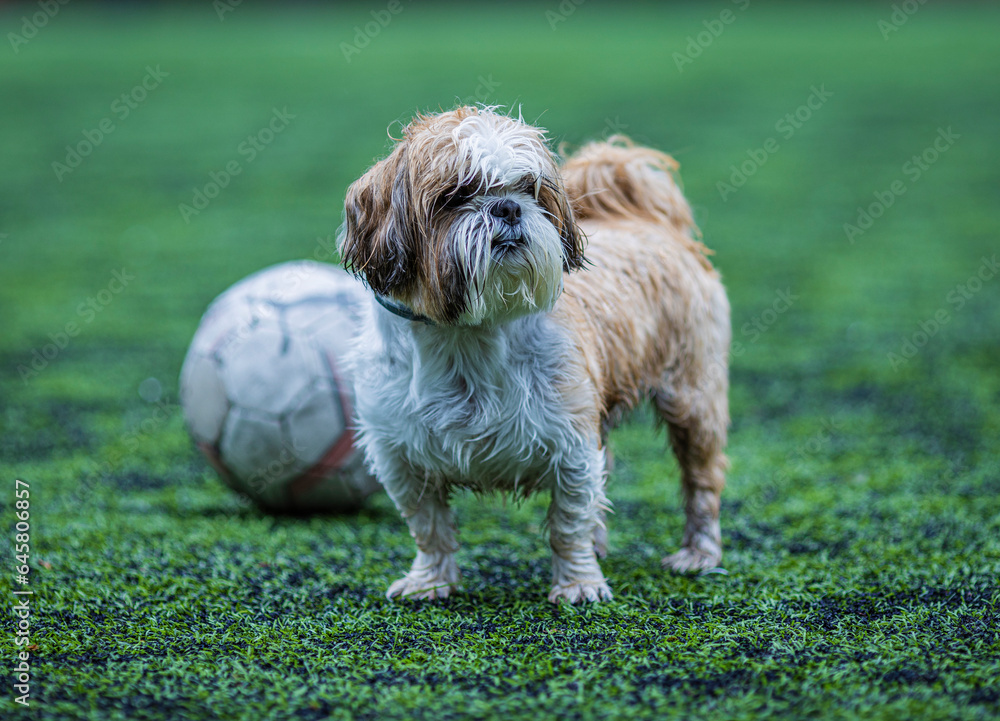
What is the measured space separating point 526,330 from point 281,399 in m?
1.32

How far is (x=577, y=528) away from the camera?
3398 millimetres

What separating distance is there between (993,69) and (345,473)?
54.2 feet

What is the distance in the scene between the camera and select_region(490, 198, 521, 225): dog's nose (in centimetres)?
285

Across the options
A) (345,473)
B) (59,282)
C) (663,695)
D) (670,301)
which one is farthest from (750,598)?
(59,282)

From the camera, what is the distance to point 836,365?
6.44 metres

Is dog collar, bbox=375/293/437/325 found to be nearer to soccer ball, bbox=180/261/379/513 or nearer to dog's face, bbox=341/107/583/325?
dog's face, bbox=341/107/583/325

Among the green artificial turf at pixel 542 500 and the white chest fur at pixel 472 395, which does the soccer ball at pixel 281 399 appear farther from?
the white chest fur at pixel 472 395

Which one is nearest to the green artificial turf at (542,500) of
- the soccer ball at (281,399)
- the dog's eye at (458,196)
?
the soccer ball at (281,399)

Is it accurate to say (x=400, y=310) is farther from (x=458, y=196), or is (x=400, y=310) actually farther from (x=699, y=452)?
(x=699, y=452)

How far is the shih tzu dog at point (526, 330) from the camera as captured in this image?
2.87 metres

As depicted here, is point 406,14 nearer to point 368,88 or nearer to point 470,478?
point 368,88

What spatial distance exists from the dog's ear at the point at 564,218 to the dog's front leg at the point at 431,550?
0.97 metres

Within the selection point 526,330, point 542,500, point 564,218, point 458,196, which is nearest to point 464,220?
point 458,196

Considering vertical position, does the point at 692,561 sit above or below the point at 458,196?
below
